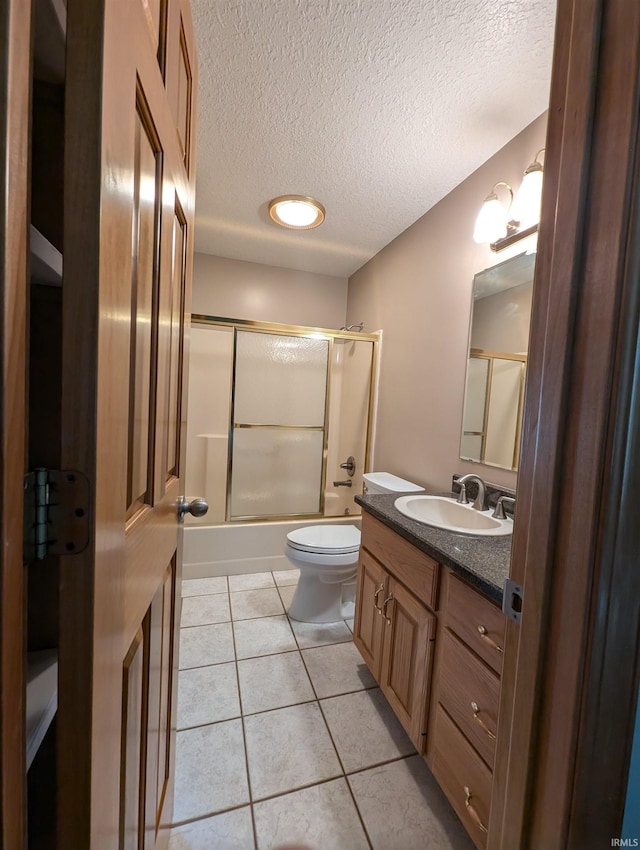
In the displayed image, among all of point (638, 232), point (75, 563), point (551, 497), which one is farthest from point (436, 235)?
point (75, 563)

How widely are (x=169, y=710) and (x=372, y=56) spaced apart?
2.12 metres

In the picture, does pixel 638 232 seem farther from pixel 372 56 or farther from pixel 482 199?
pixel 482 199

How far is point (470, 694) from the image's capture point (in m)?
0.92

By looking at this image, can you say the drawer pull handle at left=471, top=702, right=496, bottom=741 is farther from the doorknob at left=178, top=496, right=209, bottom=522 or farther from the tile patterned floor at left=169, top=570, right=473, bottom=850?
the doorknob at left=178, top=496, right=209, bottom=522

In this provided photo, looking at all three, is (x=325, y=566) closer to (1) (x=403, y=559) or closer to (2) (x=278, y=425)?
(1) (x=403, y=559)

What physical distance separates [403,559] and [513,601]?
71 cm

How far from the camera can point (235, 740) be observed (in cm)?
127

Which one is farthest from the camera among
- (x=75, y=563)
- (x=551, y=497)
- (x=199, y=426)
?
(x=199, y=426)

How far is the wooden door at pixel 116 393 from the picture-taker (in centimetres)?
34

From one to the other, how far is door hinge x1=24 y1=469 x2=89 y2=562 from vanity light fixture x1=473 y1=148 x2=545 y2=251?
1.67m

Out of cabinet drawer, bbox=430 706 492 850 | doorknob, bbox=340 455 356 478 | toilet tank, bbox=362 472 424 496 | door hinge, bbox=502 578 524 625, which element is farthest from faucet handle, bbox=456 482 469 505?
doorknob, bbox=340 455 356 478

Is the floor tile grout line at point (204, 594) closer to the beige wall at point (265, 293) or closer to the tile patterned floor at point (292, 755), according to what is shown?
the tile patterned floor at point (292, 755)

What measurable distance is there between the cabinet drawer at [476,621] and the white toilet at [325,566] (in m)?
0.86

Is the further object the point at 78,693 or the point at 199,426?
the point at 199,426
